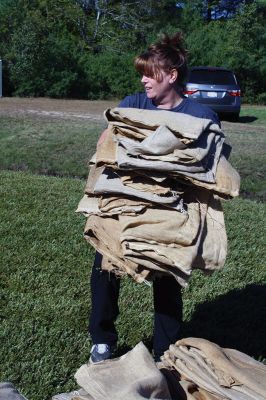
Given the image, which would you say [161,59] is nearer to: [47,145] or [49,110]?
[47,145]

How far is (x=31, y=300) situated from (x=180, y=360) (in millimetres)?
2073

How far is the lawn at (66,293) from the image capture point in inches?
152

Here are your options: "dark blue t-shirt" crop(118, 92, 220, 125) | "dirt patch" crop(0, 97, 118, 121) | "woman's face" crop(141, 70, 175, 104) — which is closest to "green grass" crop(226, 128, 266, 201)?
"dirt patch" crop(0, 97, 118, 121)

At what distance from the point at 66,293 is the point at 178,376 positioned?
2.23 m

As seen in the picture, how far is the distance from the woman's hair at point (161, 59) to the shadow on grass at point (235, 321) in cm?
180

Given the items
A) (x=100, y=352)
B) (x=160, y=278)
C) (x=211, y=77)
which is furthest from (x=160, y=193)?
(x=211, y=77)

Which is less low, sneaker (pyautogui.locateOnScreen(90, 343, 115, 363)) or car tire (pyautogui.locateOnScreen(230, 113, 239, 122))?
sneaker (pyautogui.locateOnScreen(90, 343, 115, 363))

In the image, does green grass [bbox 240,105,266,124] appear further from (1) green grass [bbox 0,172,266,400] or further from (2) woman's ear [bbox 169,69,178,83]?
(2) woman's ear [bbox 169,69,178,83]

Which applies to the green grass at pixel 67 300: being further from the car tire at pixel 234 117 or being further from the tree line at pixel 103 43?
the tree line at pixel 103 43

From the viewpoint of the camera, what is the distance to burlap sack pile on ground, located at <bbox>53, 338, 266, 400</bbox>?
2.27 meters

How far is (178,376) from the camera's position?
262cm

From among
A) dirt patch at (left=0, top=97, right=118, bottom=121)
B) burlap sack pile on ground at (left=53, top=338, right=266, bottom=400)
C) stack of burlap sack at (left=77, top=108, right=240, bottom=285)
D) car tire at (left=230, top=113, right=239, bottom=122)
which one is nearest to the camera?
burlap sack pile on ground at (left=53, top=338, right=266, bottom=400)

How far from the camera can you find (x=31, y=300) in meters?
4.56

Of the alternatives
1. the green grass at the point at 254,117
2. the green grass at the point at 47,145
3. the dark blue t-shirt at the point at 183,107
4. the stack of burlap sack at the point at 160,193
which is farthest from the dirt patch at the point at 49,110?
the stack of burlap sack at the point at 160,193
